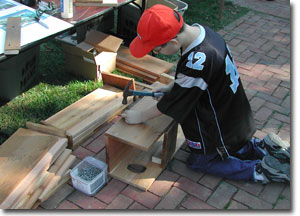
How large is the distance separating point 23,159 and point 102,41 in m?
2.14

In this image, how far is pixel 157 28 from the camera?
269cm

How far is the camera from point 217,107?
3.13 metres

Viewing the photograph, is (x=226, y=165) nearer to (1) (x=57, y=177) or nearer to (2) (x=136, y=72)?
(1) (x=57, y=177)

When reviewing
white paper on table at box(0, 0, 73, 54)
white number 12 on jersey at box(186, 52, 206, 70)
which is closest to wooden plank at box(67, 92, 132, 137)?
white paper on table at box(0, 0, 73, 54)

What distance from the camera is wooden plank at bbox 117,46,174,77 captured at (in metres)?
4.75

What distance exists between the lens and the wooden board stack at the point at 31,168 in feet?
9.62

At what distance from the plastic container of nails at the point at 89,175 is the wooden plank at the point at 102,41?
5.88 ft

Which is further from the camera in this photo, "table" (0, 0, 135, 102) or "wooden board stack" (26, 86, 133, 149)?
"table" (0, 0, 135, 102)

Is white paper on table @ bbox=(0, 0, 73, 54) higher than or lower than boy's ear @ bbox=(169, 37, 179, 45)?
lower

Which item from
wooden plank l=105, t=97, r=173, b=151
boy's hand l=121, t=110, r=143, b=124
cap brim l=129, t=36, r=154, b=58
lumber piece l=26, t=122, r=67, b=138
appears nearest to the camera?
cap brim l=129, t=36, r=154, b=58

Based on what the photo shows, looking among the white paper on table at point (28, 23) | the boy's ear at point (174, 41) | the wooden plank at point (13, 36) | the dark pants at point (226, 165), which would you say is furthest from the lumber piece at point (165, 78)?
the wooden plank at point (13, 36)

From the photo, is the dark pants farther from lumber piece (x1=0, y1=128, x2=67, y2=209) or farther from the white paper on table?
the white paper on table

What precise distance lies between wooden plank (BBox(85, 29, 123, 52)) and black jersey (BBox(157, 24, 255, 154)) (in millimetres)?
1917

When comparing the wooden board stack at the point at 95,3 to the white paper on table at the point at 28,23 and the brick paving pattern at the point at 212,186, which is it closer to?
the white paper on table at the point at 28,23
